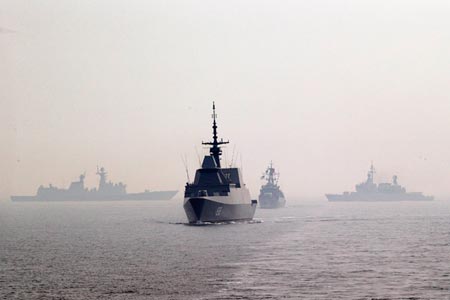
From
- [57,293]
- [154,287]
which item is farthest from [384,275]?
[57,293]

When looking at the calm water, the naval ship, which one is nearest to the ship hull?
the naval ship

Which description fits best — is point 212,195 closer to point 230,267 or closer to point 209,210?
point 209,210

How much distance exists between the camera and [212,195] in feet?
340

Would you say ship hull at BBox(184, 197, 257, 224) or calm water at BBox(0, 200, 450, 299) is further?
ship hull at BBox(184, 197, 257, 224)

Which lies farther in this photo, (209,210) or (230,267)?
(209,210)

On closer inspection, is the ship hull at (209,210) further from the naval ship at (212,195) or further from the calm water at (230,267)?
the calm water at (230,267)

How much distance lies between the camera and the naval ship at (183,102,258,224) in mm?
101812

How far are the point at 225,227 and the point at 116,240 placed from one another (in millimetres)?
16274

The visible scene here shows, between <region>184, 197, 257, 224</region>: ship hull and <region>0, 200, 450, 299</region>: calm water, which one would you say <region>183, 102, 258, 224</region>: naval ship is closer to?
<region>184, 197, 257, 224</region>: ship hull

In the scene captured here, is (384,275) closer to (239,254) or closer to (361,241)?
(239,254)

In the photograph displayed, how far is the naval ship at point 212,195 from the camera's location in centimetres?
10181

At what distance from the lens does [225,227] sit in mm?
99125

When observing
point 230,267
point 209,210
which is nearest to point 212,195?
point 209,210

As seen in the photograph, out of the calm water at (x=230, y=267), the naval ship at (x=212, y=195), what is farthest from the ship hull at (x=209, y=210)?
the calm water at (x=230, y=267)
